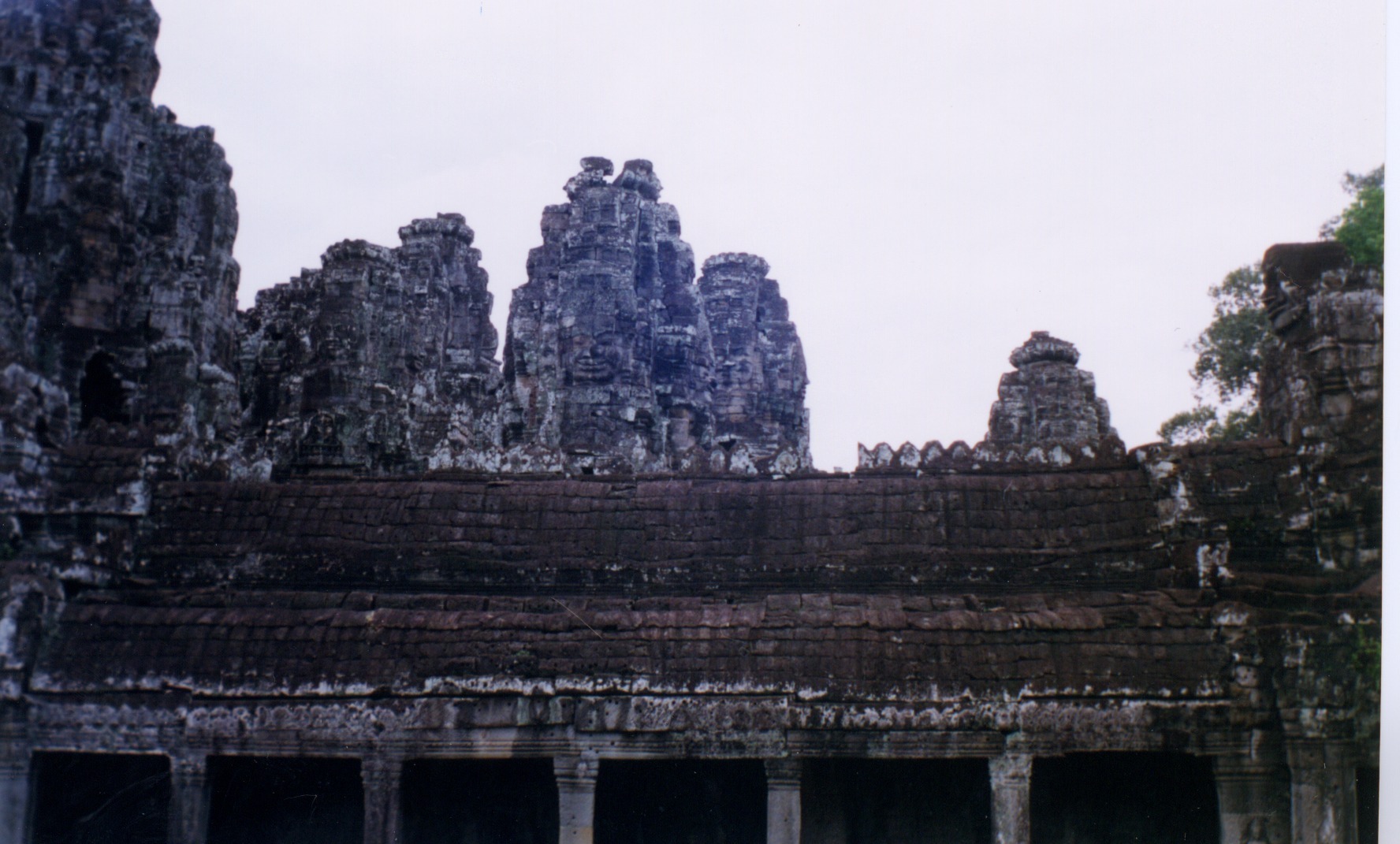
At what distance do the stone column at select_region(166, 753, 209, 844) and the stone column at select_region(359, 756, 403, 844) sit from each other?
1.28 m

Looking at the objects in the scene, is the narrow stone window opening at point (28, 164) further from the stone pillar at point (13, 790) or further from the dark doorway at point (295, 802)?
the stone pillar at point (13, 790)

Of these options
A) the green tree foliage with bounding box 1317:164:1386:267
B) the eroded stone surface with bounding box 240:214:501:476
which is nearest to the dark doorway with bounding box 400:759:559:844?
the eroded stone surface with bounding box 240:214:501:476

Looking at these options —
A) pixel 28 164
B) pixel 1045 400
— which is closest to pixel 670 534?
pixel 1045 400

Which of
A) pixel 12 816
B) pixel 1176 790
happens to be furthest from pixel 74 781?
pixel 1176 790

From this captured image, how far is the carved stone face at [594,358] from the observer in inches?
1079

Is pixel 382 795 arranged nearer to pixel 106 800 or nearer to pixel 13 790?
pixel 13 790

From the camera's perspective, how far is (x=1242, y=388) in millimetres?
25484

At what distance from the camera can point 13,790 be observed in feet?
29.3

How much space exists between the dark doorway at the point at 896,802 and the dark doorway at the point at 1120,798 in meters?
0.52

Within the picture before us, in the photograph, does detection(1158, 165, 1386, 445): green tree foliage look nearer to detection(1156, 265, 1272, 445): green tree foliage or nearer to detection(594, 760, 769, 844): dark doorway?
detection(1156, 265, 1272, 445): green tree foliage

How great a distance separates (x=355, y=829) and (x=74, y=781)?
2.40 metres

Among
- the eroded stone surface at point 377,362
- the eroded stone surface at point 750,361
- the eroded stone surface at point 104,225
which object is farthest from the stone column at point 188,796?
the eroded stone surface at point 750,361

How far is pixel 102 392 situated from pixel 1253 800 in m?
19.3

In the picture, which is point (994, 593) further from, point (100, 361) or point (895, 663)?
A: point (100, 361)
